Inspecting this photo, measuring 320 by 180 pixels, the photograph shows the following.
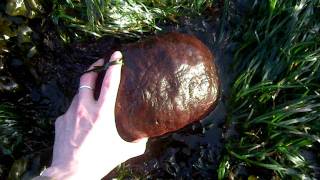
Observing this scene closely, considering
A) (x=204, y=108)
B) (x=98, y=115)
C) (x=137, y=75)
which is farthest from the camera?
(x=204, y=108)

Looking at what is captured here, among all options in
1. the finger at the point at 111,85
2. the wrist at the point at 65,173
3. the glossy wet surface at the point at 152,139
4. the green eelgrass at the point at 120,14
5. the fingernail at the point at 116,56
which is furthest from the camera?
the glossy wet surface at the point at 152,139

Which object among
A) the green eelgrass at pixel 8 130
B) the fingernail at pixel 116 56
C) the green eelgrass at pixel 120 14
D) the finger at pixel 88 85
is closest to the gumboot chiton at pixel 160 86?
the fingernail at pixel 116 56

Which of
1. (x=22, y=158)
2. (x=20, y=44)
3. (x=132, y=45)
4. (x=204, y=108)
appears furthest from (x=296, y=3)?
(x=22, y=158)

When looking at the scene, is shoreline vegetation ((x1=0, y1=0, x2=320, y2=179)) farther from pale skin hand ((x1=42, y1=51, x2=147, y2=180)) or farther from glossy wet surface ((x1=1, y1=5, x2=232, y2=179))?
pale skin hand ((x1=42, y1=51, x2=147, y2=180))

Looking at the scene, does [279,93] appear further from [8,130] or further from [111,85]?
[8,130]

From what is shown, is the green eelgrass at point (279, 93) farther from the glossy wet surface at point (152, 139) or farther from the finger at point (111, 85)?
the finger at point (111, 85)

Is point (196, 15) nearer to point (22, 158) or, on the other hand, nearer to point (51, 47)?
point (51, 47)
